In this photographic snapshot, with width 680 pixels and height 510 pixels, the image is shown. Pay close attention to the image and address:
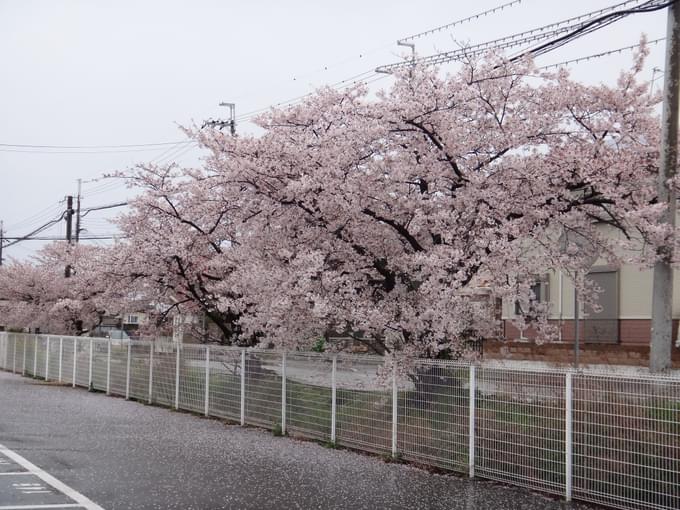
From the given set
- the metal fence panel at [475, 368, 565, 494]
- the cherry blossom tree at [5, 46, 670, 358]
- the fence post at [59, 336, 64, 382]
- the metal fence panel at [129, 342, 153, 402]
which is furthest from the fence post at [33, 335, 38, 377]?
the metal fence panel at [475, 368, 565, 494]

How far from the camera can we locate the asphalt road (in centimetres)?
821

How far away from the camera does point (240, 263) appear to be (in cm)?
1570

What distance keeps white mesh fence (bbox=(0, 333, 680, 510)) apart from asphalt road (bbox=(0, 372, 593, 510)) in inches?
12.7

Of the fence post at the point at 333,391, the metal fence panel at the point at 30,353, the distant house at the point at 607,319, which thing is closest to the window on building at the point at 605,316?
the distant house at the point at 607,319

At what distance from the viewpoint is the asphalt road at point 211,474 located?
8211 millimetres

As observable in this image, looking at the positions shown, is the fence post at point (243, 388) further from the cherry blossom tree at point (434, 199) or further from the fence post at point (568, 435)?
the fence post at point (568, 435)

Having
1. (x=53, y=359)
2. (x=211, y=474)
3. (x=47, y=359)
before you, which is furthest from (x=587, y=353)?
(x=47, y=359)

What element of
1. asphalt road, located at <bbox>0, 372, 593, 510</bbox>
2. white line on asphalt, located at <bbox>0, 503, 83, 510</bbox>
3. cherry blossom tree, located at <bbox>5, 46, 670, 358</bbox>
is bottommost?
asphalt road, located at <bbox>0, 372, 593, 510</bbox>

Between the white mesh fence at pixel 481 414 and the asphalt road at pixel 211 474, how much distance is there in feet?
1.06

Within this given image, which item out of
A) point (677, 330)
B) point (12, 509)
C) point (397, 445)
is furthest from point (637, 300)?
point (12, 509)

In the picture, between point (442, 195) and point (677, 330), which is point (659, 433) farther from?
point (677, 330)

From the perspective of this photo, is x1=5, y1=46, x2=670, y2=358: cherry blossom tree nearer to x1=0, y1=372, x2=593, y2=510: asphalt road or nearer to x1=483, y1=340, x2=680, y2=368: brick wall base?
x1=0, y1=372, x2=593, y2=510: asphalt road

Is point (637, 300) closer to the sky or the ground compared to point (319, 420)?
closer to the sky

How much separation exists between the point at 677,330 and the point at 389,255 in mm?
15161
